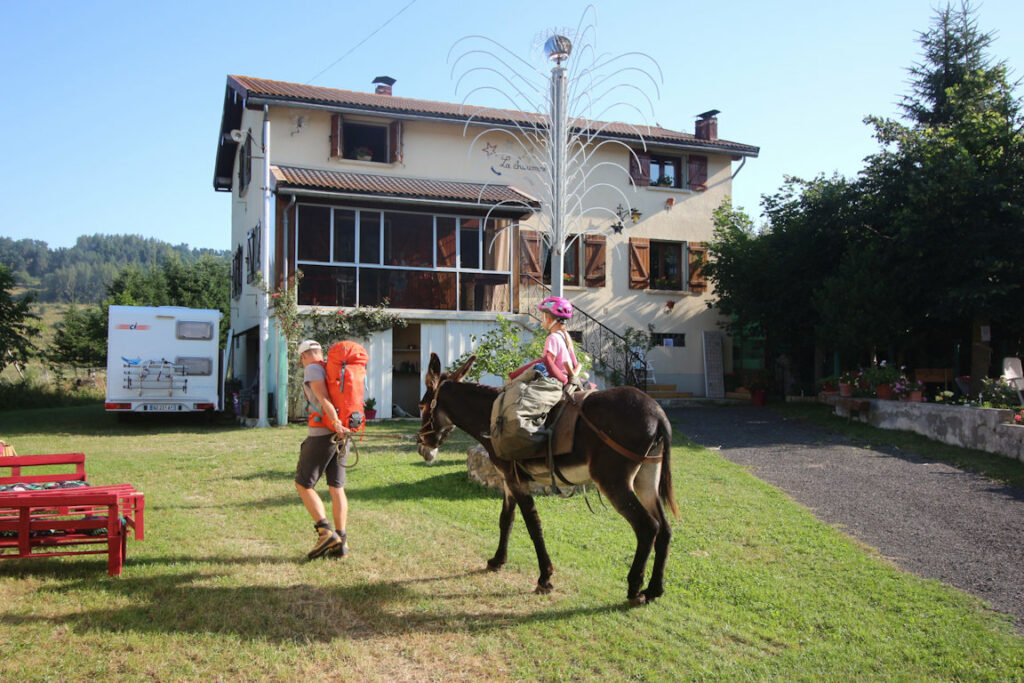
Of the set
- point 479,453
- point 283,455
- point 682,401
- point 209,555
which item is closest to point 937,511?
point 479,453

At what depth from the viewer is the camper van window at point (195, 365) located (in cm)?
1573

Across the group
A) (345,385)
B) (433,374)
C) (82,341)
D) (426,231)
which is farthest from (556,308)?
Answer: (82,341)

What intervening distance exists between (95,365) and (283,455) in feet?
88.1

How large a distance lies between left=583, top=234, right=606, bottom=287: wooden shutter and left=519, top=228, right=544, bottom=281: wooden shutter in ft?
5.28

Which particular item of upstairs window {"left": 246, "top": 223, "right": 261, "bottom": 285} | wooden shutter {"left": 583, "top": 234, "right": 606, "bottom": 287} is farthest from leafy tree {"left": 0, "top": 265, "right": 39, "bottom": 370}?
wooden shutter {"left": 583, "top": 234, "right": 606, "bottom": 287}

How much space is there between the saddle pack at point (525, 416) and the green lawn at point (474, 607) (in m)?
1.02

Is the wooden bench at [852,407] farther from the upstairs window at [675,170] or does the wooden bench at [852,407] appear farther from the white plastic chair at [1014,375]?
the upstairs window at [675,170]

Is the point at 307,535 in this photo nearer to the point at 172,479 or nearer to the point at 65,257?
the point at 172,479

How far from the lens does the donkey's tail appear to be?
4.91m

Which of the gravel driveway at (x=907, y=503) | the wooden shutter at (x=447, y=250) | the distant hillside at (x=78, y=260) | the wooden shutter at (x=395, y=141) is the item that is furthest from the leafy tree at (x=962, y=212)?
the distant hillside at (x=78, y=260)

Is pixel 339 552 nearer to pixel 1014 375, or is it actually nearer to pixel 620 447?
pixel 620 447

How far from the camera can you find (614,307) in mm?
21766

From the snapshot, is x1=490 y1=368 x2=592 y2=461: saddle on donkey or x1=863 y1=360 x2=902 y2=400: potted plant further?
x1=863 y1=360 x2=902 y2=400: potted plant

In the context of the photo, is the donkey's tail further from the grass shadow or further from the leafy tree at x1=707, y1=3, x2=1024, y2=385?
the leafy tree at x1=707, y1=3, x2=1024, y2=385
